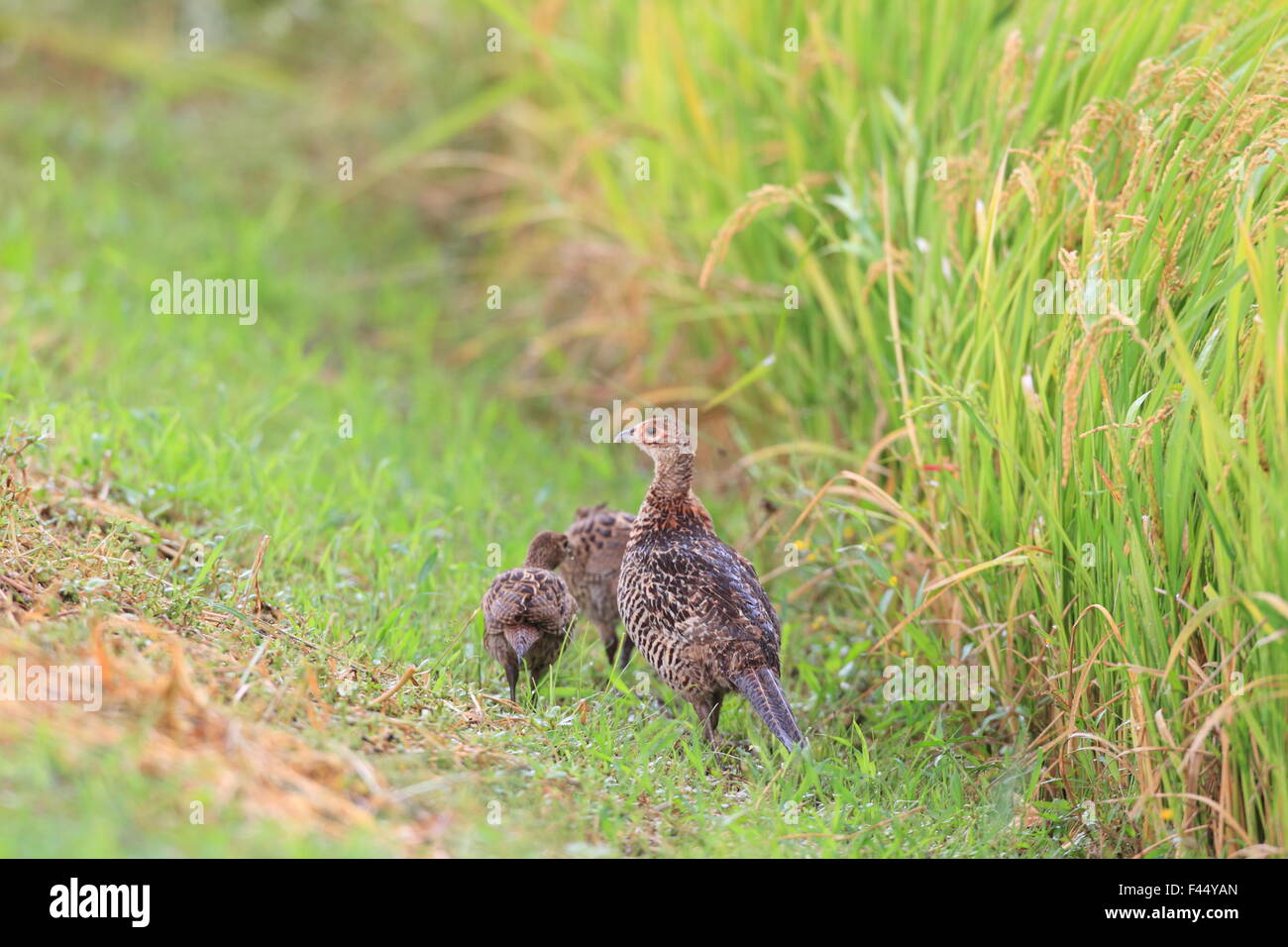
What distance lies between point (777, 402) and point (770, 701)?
7.86 ft

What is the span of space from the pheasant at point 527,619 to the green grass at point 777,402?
0.43 ft

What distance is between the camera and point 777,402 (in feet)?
20.8

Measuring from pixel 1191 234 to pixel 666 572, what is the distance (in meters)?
1.97

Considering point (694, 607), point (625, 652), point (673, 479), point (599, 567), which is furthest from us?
point (599, 567)

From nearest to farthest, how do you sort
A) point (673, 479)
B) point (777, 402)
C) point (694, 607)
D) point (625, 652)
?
point (694, 607) → point (673, 479) → point (625, 652) → point (777, 402)

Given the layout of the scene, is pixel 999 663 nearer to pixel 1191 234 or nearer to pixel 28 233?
pixel 1191 234

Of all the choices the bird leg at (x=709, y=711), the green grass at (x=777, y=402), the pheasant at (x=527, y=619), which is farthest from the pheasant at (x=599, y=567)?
the bird leg at (x=709, y=711)

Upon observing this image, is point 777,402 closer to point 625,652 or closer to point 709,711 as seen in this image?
point 625,652

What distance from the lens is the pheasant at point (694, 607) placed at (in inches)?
169

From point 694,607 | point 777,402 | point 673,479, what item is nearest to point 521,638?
point 694,607

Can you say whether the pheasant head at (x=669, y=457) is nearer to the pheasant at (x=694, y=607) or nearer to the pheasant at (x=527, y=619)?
the pheasant at (x=694, y=607)
